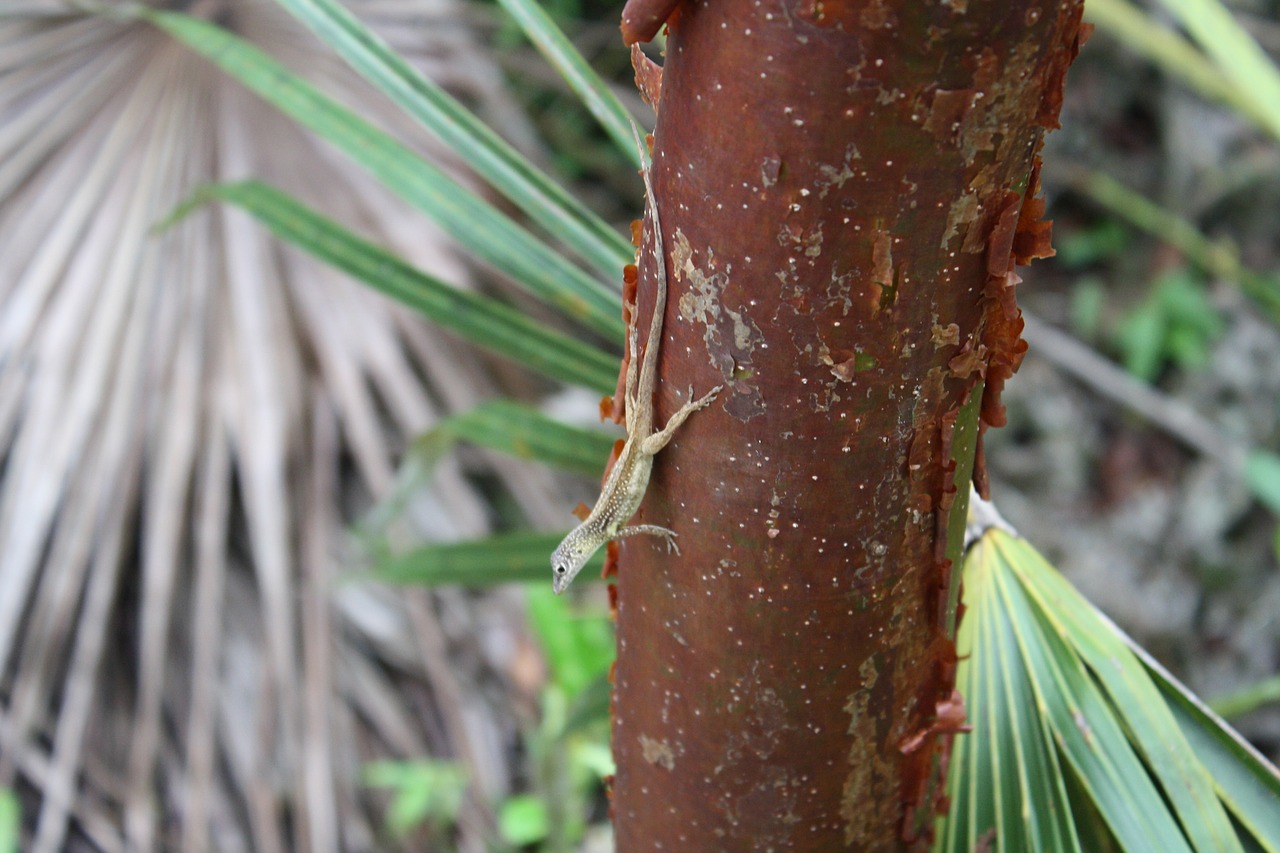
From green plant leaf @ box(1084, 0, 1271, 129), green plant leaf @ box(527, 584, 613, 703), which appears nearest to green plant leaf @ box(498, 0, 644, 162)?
green plant leaf @ box(1084, 0, 1271, 129)

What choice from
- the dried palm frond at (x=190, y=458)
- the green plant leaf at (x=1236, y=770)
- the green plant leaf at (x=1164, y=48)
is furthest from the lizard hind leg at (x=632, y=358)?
the dried palm frond at (x=190, y=458)

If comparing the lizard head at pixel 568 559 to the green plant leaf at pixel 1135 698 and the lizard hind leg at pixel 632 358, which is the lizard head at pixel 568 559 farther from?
the green plant leaf at pixel 1135 698

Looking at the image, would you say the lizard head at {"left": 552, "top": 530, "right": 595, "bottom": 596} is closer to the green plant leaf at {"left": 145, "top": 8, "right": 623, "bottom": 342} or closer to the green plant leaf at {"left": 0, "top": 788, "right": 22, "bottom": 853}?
the green plant leaf at {"left": 145, "top": 8, "right": 623, "bottom": 342}

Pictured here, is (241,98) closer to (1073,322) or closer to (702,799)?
(702,799)

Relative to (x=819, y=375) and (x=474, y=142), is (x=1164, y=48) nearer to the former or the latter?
(x=474, y=142)

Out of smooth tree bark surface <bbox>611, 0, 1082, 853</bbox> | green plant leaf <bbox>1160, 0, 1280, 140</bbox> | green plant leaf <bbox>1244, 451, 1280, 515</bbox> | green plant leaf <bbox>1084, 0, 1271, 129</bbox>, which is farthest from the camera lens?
green plant leaf <bbox>1244, 451, 1280, 515</bbox>
